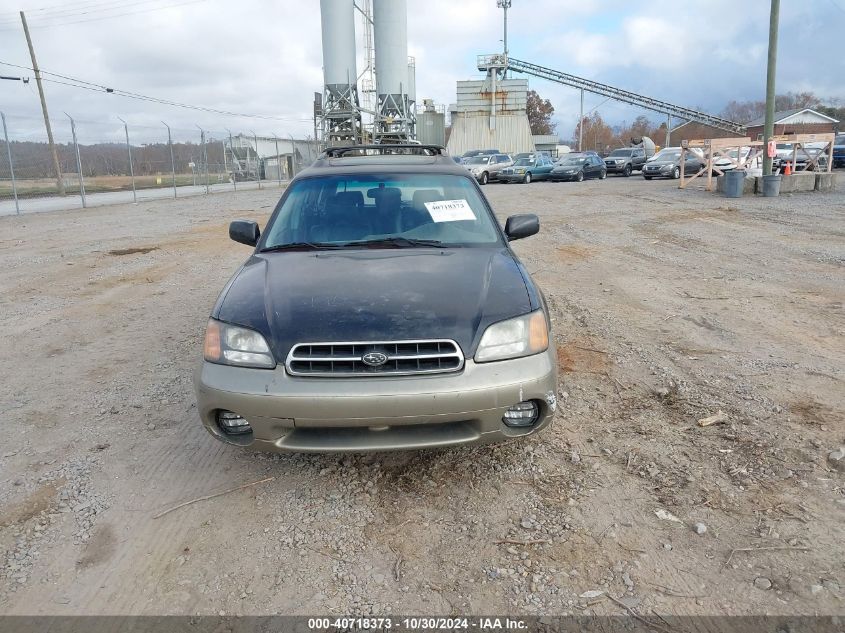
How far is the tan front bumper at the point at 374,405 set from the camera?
8.89ft

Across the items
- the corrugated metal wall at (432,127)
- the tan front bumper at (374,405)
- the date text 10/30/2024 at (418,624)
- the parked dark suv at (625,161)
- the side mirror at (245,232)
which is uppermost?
the corrugated metal wall at (432,127)

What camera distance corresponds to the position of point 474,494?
3.07m

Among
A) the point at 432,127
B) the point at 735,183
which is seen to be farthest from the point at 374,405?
the point at 432,127

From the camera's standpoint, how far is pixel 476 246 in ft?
12.9

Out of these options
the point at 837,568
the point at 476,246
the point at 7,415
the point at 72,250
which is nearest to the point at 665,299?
the point at 476,246

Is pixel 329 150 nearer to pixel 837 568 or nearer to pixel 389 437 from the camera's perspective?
pixel 389 437

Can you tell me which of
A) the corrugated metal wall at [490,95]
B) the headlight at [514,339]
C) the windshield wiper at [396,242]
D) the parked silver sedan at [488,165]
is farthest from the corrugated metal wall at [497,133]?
the headlight at [514,339]

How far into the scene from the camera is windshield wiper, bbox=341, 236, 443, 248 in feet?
12.9

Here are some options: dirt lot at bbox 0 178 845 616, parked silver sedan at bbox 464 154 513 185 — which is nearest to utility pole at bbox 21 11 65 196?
parked silver sedan at bbox 464 154 513 185

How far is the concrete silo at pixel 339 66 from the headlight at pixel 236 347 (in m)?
24.9

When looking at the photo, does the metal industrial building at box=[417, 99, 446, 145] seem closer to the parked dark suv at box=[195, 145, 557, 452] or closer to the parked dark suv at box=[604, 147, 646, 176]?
the parked dark suv at box=[604, 147, 646, 176]

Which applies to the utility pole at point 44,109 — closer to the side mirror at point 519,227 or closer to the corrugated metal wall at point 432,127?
the side mirror at point 519,227

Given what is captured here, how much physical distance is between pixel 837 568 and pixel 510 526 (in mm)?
1317

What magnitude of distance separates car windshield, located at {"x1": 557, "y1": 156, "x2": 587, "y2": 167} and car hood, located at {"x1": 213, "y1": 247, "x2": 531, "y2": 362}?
30.6m
